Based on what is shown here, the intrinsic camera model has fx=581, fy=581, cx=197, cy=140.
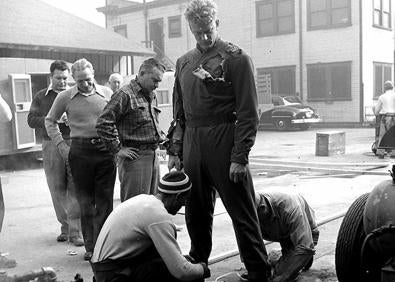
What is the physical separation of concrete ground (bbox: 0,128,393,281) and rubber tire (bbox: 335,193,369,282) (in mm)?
305

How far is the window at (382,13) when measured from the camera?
22.9m

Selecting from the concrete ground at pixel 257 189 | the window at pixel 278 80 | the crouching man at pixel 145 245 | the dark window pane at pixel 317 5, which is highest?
the dark window pane at pixel 317 5

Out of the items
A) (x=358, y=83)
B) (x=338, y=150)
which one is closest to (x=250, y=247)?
(x=338, y=150)

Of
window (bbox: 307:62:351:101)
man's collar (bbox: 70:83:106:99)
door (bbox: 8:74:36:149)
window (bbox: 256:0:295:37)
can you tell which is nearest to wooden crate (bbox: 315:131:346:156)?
door (bbox: 8:74:36:149)

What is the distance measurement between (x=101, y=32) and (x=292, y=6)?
38.8ft

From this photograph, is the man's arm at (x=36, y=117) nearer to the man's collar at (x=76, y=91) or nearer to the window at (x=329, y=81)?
the man's collar at (x=76, y=91)

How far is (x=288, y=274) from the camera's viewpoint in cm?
394

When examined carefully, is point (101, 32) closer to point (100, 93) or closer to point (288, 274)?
point (100, 93)

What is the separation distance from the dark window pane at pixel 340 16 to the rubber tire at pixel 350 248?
65.5ft

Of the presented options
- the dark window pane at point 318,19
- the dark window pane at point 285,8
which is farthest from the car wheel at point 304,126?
the dark window pane at point 285,8

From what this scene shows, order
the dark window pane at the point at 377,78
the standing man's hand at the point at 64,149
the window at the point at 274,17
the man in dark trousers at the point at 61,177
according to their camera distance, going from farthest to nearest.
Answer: the window at the point at 274,17
the dark window pane at the point at 377,78
the man in dark trousers at the point at 61,177
the standing man's hand at the point at 64,149

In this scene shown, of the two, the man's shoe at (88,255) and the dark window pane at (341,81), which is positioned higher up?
the dark window pane at (341,81)

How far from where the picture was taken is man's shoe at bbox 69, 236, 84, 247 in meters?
5.16

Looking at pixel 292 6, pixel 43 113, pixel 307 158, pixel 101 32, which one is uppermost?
pixel 292 6
